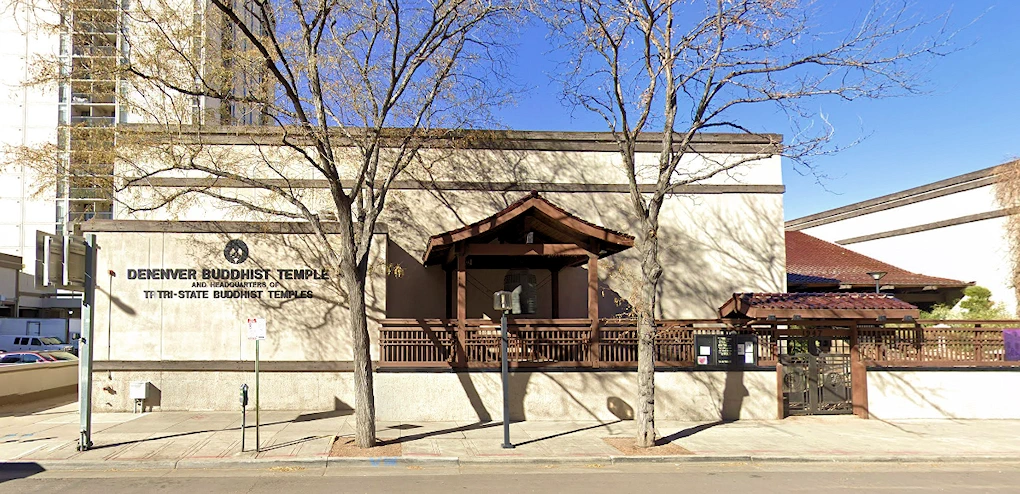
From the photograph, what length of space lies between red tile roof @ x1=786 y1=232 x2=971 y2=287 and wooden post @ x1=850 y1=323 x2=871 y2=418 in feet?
18.8

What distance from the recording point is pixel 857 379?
51.1ft

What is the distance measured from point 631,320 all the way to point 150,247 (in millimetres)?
10947

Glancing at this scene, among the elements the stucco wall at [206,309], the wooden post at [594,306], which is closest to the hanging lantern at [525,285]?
the wooden post at [594,306]

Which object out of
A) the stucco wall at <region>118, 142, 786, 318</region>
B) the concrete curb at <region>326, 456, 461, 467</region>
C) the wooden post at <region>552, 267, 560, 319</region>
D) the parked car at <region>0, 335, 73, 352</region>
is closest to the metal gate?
the stucco wall at <region>118, 142, 786, 318</region>

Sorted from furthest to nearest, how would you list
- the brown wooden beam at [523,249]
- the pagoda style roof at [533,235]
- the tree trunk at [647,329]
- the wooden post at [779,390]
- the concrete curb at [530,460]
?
the wooden post at [779,390], the brown wooden beam at [523,249], the pagoda style roof at [533,235], the tree trunk at [647,329], the concrete curb at [530,460]

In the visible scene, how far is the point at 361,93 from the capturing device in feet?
44.4

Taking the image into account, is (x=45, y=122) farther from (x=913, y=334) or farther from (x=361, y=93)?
(x=913, y=334)

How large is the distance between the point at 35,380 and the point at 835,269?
82.6ft

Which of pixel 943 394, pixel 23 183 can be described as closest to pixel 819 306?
pixel 943 394

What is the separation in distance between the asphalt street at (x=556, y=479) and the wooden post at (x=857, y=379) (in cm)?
398

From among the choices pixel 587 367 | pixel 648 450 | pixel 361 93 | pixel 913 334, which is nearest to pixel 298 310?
pixel 361 93

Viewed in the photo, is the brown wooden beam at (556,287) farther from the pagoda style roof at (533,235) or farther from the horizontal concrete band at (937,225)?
the horizontal concrete band at (937,225)

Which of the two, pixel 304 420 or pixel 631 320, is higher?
pixel 631 320

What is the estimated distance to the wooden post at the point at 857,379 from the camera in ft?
50.6
